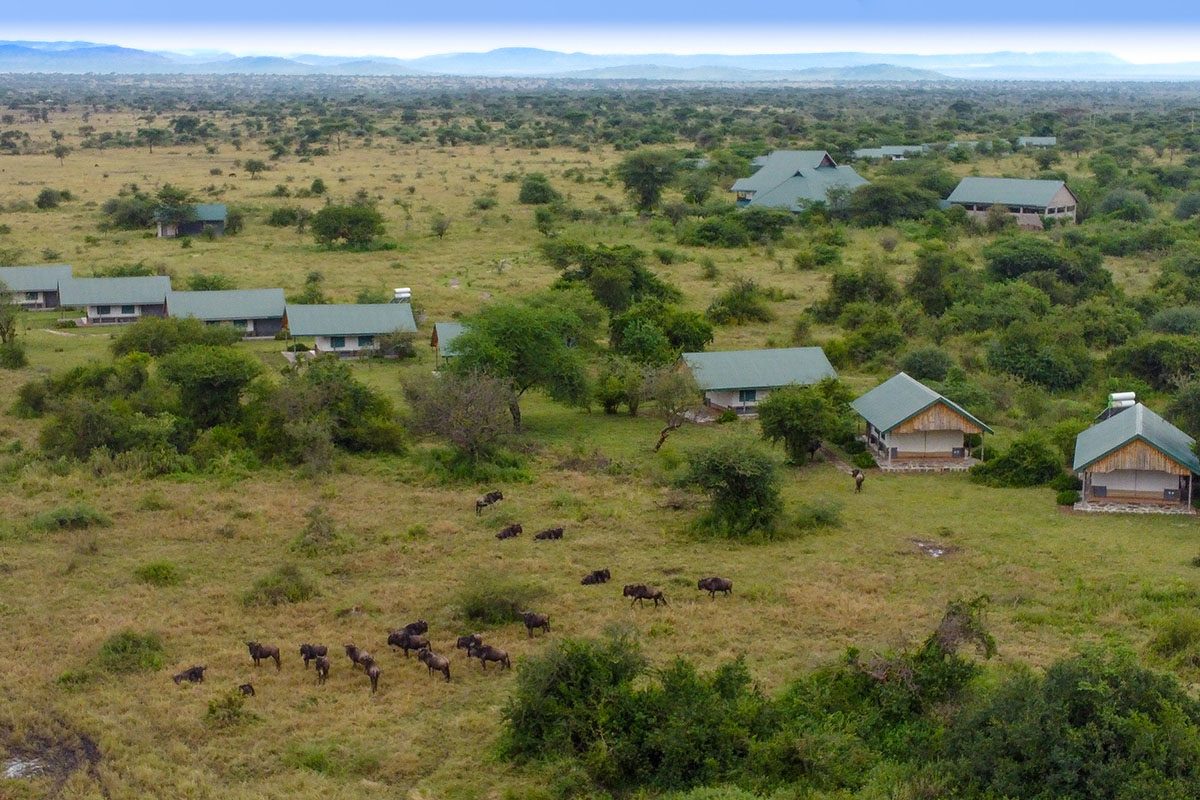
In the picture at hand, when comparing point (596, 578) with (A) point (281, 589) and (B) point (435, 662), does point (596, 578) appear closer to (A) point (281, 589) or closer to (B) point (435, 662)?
(B) point (435, 662)

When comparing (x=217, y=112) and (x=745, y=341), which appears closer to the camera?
(x=745, y=341)

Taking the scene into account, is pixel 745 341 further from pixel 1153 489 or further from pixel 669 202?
pixel 669 202

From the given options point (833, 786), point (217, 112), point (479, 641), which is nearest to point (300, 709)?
point (479, 641)

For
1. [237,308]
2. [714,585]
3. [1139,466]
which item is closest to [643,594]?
[714,585]

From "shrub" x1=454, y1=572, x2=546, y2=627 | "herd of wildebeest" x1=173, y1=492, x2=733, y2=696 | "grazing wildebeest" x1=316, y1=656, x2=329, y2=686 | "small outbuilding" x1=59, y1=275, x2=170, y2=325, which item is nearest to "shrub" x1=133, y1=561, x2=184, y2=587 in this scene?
"herd of wildebeest" x1=173, y1=492, x2=733, y2=696

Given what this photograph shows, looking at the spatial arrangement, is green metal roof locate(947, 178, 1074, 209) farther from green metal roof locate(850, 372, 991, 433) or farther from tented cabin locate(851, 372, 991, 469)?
tented cabin locate(851, 372, 991, 469)

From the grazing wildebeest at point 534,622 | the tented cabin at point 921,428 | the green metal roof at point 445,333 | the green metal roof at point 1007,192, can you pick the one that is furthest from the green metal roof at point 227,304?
the green metal roof at point 1007,192

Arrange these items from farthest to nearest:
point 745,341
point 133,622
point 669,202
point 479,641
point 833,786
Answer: point 669,202 < point 745,341 < point 133,622 < point 479,641 < point 833,786
